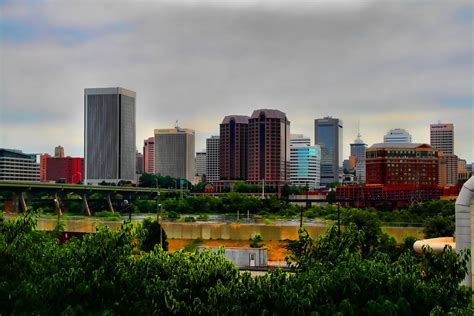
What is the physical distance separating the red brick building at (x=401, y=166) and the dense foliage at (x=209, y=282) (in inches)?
5728

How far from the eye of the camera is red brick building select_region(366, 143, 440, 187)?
169375mm

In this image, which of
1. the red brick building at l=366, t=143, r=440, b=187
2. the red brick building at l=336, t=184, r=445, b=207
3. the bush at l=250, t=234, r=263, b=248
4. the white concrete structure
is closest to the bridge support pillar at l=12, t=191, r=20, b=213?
the red brick building at l=336, t=184, r=445, b=207

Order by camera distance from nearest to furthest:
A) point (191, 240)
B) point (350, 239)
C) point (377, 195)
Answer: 1. point (350, 239)
2. point (191, 240)
3. point (377, 195)

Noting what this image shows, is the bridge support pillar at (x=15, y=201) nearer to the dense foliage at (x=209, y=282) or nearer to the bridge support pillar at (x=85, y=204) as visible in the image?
the bridge support pillar at (x=85, y=204)

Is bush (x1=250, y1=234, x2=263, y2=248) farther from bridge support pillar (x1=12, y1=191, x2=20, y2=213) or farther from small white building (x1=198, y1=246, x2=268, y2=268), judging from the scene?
bridge support pillar (x1=12, y1=191, x2=20, y2=213)

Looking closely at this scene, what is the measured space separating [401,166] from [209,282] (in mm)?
150807

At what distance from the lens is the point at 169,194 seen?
17900 centimetres

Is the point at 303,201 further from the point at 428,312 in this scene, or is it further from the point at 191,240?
the point at 428,312

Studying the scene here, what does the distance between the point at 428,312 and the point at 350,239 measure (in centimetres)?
464

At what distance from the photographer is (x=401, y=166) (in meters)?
170

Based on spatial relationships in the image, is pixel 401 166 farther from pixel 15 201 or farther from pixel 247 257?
pixel 247 257

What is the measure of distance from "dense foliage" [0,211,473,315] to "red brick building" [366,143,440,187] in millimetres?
145496

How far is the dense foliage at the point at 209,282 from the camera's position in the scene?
2173 cm

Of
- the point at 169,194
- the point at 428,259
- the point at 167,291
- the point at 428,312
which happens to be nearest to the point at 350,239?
the point at 428,259
